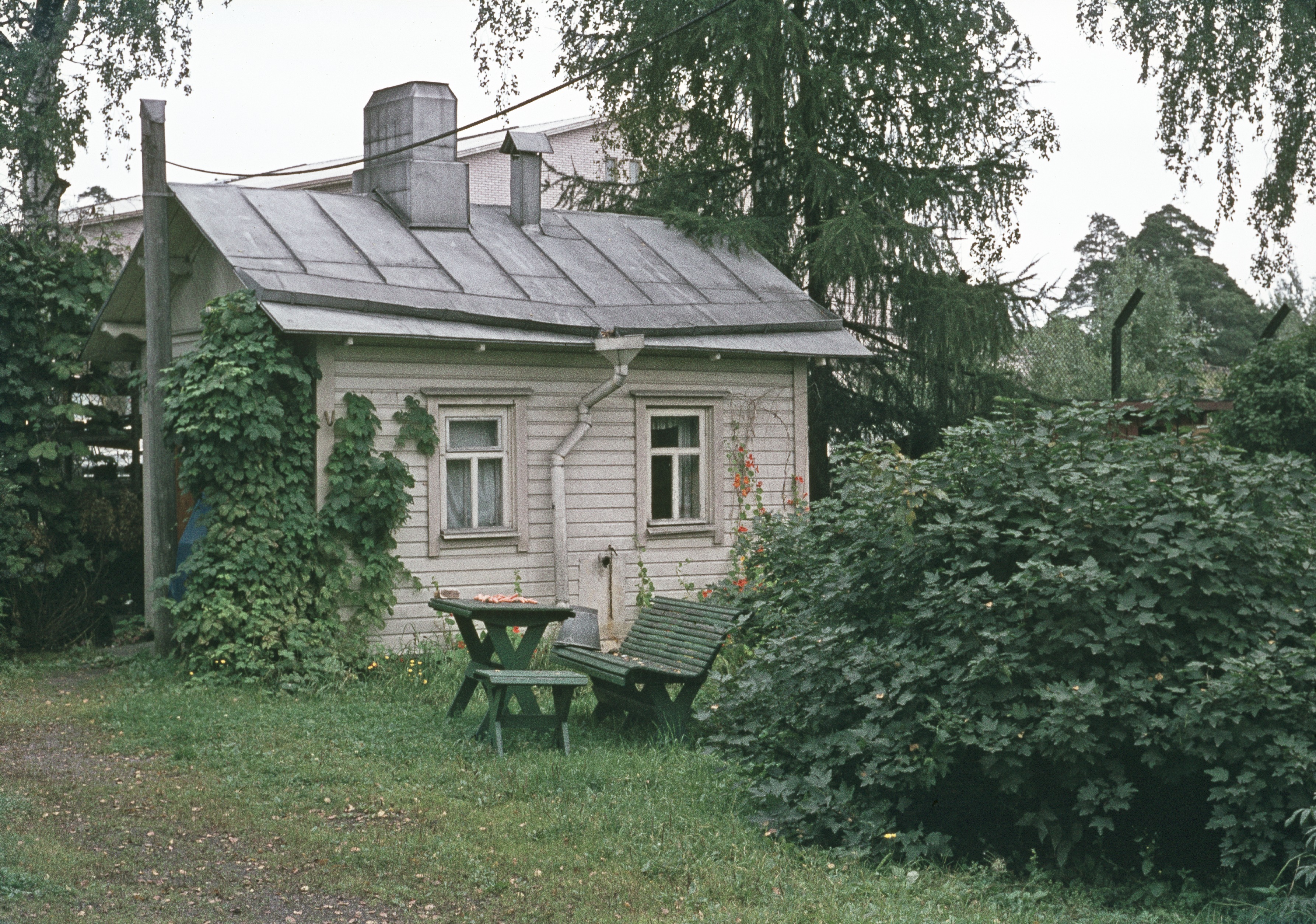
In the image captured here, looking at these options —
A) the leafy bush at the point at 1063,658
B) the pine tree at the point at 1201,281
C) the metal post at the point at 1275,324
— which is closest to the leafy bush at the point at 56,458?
the leafy bush at the point at 1063,658

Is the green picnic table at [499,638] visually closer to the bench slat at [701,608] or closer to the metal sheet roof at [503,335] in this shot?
the bench slat at [701,608]

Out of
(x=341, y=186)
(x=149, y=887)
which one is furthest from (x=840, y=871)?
(x=341, y=186)

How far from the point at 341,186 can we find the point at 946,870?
29193 mm

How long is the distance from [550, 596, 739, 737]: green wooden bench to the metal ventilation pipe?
2860 millimetres

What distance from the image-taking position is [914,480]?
6.29 meters

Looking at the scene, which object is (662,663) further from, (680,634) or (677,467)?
(677,467)

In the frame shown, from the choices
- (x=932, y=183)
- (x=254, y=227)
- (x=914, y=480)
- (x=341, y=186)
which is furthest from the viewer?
(x=341, y=186)

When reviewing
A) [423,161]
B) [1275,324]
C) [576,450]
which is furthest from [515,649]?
[1275,324]

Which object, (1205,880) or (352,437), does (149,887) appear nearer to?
(1205,880)

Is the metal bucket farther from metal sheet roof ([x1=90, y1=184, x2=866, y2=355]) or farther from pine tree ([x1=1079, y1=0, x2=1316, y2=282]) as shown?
pine tree ([x1=1079, y1=0, x2=1316, y2=282])

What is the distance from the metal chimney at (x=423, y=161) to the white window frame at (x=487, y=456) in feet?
7.61

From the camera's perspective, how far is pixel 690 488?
13367 mm

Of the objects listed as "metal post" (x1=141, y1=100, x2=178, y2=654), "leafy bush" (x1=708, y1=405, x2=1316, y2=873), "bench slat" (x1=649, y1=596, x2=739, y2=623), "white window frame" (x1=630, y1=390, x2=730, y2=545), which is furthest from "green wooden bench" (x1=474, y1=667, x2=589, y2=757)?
"white window frame" (x1=630, y1=390, x2=730, y2=545)

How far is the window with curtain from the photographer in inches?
466
